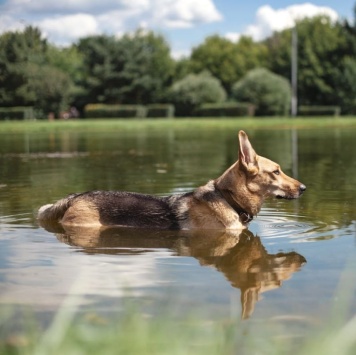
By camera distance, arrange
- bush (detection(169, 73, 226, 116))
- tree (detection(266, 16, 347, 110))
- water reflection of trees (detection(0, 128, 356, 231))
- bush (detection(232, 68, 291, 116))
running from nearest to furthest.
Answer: water reflection of trees (detection(0, 128, 356, 231)), bush (detection(232, 68, 291, 116)), bush (detection(169, 73, 226, 116)), tree (detection(266, 16, 347, 110))

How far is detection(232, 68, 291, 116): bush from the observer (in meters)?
71.1

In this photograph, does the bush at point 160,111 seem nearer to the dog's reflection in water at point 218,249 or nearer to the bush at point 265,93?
the bush at point 265,93

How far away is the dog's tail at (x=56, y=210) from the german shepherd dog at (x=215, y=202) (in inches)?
20.9

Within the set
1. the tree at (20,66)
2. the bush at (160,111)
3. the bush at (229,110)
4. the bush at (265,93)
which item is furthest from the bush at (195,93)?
the tree at (20,66)

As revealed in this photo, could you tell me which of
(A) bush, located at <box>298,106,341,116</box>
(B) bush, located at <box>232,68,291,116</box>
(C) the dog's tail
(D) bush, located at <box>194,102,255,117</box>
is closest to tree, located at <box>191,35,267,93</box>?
Result: (B) bush, located at <box>232,68,291,116</box>

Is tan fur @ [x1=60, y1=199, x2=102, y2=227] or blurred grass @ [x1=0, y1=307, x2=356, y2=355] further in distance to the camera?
tan fur @ [x1=60, y1=199, x2=102, y2=227]

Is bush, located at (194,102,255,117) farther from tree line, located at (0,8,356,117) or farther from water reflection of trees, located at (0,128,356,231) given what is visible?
water reflection of trees, located at (0,128,356,231)

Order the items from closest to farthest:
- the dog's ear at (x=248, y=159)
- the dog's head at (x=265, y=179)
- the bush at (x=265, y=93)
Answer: the dog's ear at (x=248, y=159), the dog's head at (x=265, y=179), the bush at (x=265, y=93)

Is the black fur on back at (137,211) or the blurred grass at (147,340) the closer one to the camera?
the blurred grass at (147,340)

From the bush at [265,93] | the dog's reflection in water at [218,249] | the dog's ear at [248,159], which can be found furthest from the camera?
the bush at [265,93]

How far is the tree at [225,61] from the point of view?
A: 361 feet

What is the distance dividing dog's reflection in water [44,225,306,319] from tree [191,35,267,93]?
10245 centimetres

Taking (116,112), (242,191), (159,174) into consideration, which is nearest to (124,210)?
(242,191)

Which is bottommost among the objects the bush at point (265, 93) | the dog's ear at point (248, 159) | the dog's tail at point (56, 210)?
the dog's tail at point (56, 210)
